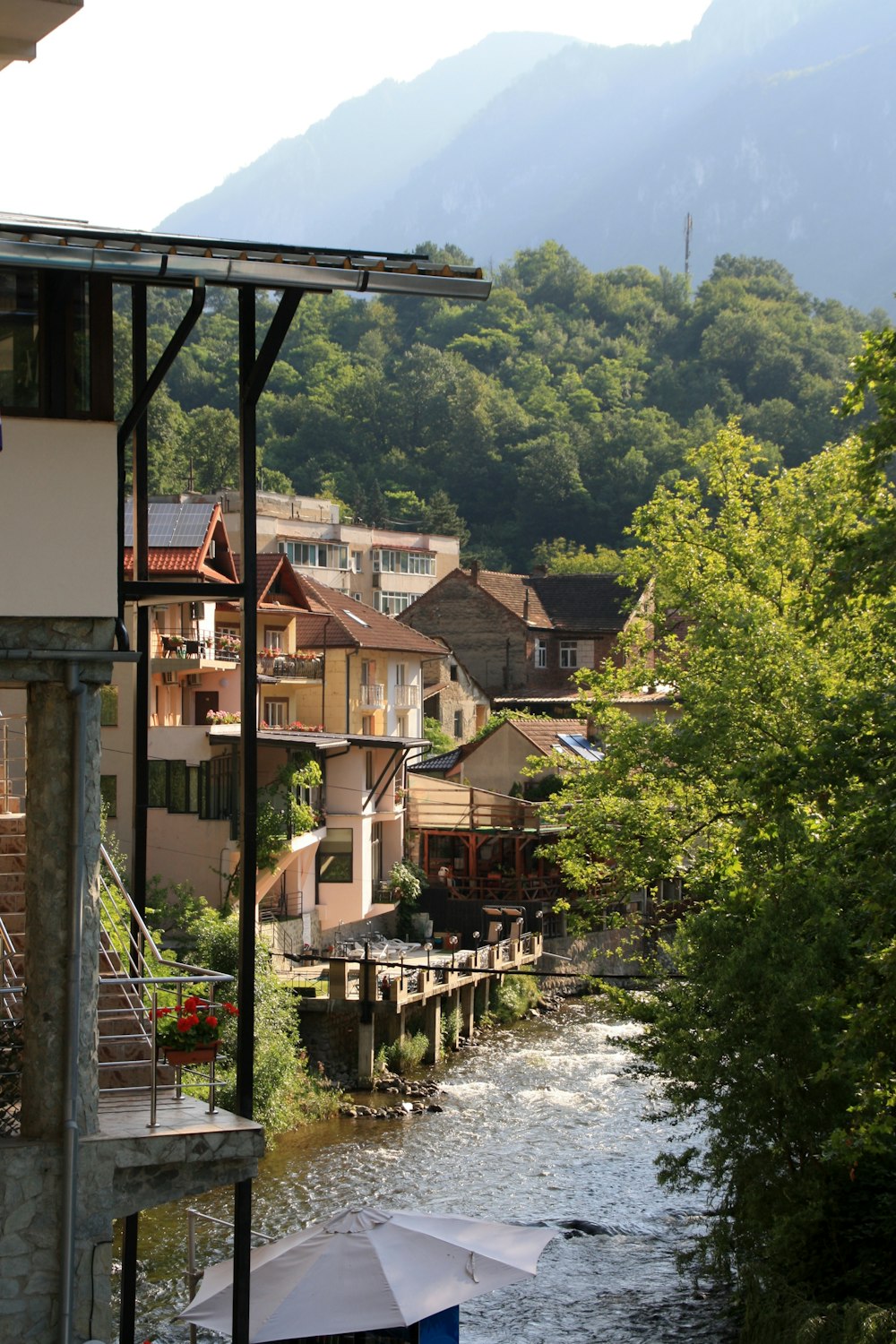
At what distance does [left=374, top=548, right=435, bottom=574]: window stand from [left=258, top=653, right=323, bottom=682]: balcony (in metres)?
38.5

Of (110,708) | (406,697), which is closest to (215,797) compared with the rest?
A: (110,708)

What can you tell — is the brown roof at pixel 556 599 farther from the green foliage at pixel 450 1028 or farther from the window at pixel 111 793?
the window at pixel 111 793

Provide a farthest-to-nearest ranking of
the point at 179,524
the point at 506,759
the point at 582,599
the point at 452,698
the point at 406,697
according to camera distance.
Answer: the point at 582,599, the point at 452,698, the point at 406,697, the point at 506,759, the point at 179,524

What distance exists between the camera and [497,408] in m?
106

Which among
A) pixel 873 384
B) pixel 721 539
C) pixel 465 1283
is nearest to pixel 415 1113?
pixel 721 539

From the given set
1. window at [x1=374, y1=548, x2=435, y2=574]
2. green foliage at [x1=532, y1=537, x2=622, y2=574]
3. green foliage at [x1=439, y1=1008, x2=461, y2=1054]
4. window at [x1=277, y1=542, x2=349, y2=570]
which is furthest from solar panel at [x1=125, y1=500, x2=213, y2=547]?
green foliage at [x1=532, y1=537, x2=622, y2=574]

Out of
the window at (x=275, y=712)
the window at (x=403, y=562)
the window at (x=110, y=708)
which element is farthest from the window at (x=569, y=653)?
the window at (x=110, y=708)

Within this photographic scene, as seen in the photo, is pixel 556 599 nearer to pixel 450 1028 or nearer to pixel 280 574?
pixel 280 574

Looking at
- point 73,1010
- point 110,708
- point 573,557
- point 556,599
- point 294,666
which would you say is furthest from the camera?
point 573,557

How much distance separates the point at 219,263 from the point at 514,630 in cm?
5992

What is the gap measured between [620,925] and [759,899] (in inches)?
344

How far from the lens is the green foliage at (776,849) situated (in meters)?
13.8

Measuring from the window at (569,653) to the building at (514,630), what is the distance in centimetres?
4

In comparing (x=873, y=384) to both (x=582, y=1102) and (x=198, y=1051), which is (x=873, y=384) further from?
(x=582, y=1102)
